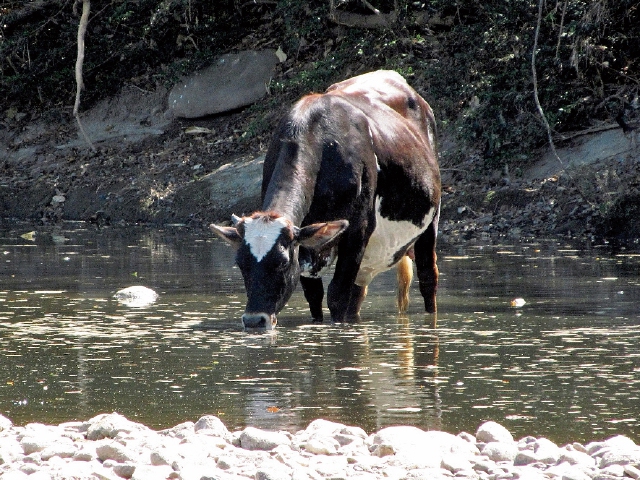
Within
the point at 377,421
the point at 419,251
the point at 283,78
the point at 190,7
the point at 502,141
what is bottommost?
the point at 377,421

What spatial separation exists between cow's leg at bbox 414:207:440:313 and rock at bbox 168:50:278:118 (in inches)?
501

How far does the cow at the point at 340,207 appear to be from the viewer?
746 cm

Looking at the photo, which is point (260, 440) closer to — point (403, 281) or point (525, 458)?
point (525, 458)

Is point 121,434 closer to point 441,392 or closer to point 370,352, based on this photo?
point 441,392

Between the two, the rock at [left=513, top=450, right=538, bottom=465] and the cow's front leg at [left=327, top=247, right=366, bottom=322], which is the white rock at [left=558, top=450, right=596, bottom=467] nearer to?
the rock at [left=513, top=450, right=538, bottom=465]

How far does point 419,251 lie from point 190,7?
13714 millimetres

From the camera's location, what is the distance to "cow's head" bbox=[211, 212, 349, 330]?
7.39 m

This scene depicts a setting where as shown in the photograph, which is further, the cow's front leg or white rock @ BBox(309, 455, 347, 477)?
the cow's front leg

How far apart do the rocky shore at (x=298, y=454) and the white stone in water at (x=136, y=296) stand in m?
4.58

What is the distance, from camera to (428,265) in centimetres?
1010

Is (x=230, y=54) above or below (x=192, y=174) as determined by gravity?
above

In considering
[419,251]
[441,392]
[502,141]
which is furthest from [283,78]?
[441,392]

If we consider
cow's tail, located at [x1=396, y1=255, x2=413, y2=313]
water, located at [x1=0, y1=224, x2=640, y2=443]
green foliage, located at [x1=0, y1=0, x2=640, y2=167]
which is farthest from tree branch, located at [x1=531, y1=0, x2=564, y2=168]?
cow's tail, located at [x1=396, y1=255, x2=413, y2=313]

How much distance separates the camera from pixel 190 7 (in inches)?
896
